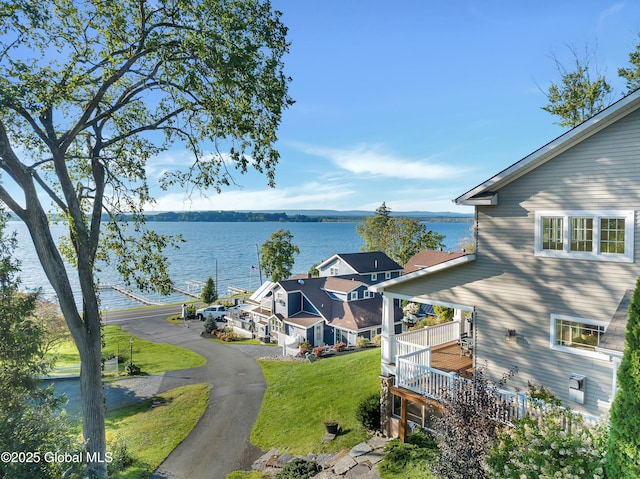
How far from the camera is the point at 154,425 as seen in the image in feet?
52.4

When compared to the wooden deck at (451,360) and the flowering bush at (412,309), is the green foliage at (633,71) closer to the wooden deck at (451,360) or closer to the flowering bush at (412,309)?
the wooden deck at (451,360)

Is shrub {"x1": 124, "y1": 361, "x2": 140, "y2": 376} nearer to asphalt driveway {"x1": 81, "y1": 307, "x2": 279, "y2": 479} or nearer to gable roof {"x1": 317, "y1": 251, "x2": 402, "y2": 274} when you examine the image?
asphalt driveway {"x1": 81, "y1": 307, "x2": 279, "y2": 479}

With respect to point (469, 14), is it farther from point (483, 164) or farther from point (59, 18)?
point (483, 164)

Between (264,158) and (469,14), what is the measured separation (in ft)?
32.9

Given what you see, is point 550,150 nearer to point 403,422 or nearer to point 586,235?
point 586,235

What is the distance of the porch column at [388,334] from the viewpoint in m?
11.6

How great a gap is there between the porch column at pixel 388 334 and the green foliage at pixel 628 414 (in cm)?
686

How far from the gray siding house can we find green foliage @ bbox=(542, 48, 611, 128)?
1521cm

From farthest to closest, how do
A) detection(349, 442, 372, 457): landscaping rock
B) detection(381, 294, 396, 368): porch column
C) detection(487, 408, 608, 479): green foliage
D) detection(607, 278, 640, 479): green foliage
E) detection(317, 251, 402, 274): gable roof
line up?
1. detection(317, 251, 402, 274): gable roof
2. detection(381, 294, 396, 368): porch column
3. detection(349, 442, 372, 457): landscaping rock
4. detection(487, 408, 608, 479): green foliage
5. detection(607, 278, 640, 479): green foliage

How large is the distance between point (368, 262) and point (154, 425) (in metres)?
26.4

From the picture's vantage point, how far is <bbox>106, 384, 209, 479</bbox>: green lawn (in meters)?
13.0

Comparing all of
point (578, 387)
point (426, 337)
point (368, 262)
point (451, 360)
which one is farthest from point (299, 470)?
point (368, 262)

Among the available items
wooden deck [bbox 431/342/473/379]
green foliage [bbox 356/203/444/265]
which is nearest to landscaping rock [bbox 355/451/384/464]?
wooden deck [bbox 431/342/473/379]

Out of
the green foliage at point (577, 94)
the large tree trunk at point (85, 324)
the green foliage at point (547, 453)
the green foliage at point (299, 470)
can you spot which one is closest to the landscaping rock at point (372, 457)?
the green foliage at point (299, 470)
